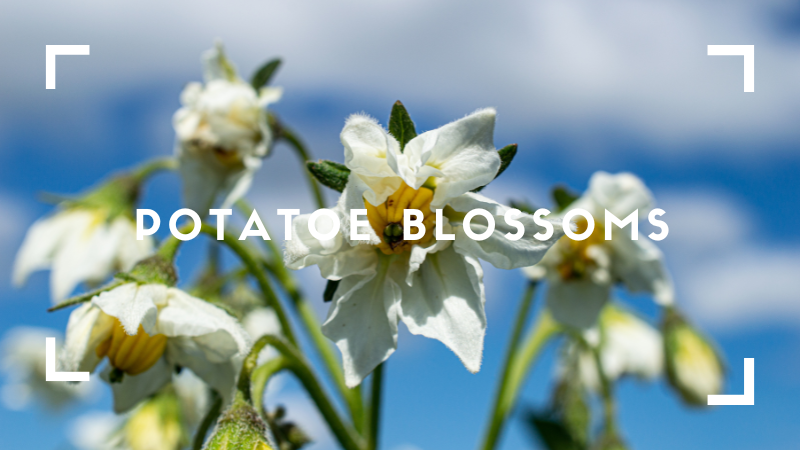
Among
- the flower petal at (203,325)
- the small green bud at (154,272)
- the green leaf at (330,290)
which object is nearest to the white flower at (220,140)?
the small green bud at (154,272)

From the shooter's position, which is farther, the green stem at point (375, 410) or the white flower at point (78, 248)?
the white flower at point (78, 248)

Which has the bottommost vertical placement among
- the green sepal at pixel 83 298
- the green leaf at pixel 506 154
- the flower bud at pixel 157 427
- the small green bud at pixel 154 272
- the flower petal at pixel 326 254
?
the flower bud at pixel 157 427

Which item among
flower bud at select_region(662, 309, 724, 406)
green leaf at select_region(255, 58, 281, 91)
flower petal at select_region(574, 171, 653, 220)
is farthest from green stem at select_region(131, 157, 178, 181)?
flower bud at select_region(662, 309, 724, 406)

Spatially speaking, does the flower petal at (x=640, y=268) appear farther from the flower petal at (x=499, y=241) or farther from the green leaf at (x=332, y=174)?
the green leaf at (x=332, y=174)

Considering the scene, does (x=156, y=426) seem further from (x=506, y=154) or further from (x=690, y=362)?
(x=690, y=362)

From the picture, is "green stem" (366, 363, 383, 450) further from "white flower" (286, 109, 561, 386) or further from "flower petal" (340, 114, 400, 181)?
"flower petal" (340, 114, 400, 181)

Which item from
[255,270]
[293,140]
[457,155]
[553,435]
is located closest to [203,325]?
[255,270]
